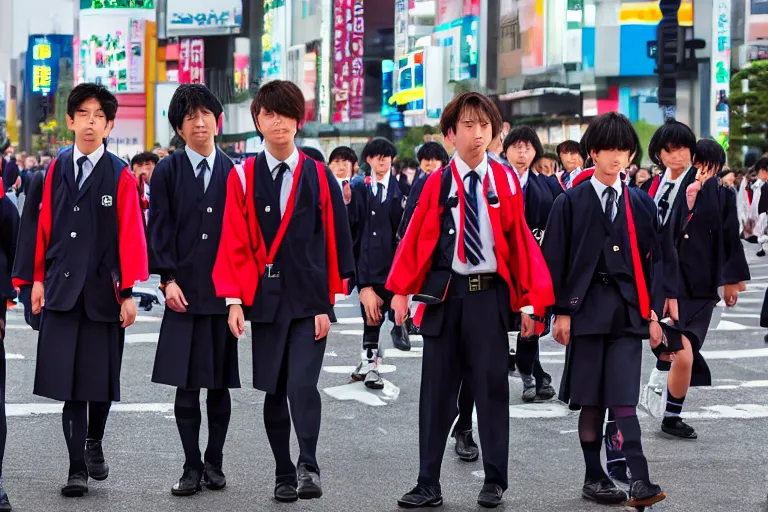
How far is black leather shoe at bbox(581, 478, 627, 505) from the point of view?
640 cm

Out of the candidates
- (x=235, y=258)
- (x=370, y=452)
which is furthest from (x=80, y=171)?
(x=370, y=452)

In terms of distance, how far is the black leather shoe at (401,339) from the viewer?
40.9 ft

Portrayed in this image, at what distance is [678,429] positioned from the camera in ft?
27.5

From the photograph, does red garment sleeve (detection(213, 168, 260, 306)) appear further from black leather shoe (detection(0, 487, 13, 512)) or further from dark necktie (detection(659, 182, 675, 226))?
dark necktie (detection(659, 182, 675, 226))

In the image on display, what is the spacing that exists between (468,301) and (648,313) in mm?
891

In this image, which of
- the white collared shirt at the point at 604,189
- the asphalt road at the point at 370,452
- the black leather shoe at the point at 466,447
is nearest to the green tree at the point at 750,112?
the asphalt road at the point at 370,452

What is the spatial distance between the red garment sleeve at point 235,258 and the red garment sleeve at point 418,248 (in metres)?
0.70

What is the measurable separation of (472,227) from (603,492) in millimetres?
1479

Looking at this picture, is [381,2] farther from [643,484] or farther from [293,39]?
[643,484]

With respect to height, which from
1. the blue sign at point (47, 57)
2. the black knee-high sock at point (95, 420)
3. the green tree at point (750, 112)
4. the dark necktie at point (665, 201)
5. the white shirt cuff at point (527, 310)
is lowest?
the black knee-high sock at point (95, 420)

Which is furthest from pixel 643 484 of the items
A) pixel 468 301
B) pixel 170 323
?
pixel 170 323

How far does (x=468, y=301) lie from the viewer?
6.32 m

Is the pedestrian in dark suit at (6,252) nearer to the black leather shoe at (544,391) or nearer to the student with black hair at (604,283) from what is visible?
the student with black hair at (604,283)

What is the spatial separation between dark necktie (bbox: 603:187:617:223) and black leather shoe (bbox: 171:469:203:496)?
2.47m
